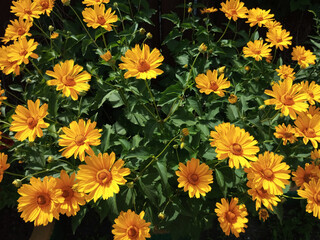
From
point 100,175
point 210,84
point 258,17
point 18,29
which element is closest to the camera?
point 100,175

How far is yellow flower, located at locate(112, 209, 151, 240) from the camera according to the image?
41.5 inches

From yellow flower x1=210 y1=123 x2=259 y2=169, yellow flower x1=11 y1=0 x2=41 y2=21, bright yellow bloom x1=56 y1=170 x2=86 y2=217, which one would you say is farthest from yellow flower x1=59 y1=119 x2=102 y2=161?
yellow flower x1=11 y1=0 x2=41 y2=21

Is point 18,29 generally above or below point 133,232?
above

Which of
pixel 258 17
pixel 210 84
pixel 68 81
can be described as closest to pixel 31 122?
pixel 68 81

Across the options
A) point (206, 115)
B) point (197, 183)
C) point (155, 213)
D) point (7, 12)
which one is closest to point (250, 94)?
point (206, 115)

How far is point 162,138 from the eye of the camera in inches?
54.7

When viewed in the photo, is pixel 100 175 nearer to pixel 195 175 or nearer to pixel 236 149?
pixel 195 175

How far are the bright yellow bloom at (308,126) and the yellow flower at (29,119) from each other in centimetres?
111

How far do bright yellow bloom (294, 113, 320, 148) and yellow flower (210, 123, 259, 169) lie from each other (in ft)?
0.86

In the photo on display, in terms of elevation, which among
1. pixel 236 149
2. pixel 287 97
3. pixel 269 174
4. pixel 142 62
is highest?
pixel 142 62

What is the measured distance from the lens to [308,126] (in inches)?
47.1

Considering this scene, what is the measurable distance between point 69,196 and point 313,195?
1031 mm

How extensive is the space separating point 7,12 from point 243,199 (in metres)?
2.21

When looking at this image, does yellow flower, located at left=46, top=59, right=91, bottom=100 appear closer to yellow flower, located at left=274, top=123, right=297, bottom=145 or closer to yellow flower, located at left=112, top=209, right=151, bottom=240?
yellow flower, located at left=112, top=209, right=151, bottom=240
